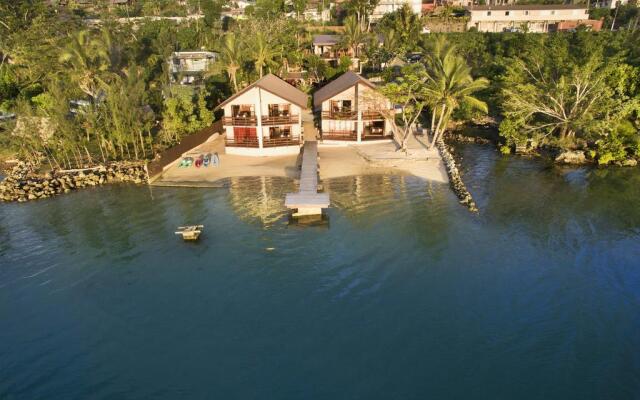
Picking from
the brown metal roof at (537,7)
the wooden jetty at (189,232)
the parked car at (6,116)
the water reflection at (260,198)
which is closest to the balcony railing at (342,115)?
the water reflection at (260,198)

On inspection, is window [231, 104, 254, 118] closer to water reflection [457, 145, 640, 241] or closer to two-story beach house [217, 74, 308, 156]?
two-story beach house [217, 74, 308, 156]

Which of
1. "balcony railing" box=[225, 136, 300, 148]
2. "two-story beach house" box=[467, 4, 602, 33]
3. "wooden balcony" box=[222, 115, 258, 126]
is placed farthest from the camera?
"two-story beach house" box=[467, 4, 602, 33]

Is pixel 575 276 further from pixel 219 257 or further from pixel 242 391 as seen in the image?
pixel 219 257

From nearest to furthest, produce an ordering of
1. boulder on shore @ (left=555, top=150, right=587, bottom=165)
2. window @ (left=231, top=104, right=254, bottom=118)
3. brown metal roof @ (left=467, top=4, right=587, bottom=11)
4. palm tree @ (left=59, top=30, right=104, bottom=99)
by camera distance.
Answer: boulder on shore @ (left=555, top=150, right=587, bottom=165), window @ (left=231, top=104, right=254, bottom=118), palm tree @ (left=59, top=30, right=104, bottom=99), brown metal roof @ (left=467, top=4, right=587, bottom=11)

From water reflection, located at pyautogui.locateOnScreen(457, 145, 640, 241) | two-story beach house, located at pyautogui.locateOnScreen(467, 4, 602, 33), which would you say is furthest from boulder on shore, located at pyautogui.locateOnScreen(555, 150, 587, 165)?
two-story beach house, located at pyautogui.locateOnScreen(467, 4, 602, 33)

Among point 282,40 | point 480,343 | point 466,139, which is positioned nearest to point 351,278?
point 480,343

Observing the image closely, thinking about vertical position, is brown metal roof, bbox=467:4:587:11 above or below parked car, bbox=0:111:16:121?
above

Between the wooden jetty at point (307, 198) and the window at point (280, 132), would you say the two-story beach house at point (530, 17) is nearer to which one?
the window at point (280, 132)
